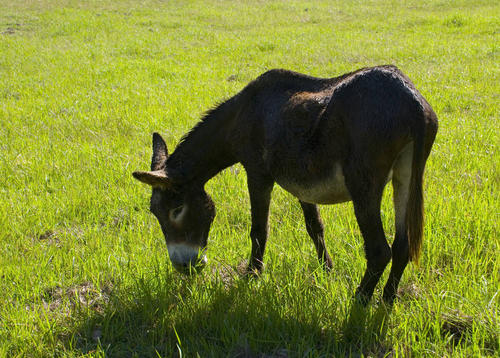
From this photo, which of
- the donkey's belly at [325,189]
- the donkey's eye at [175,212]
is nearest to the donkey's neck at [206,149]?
the donkey's eye at [175,212]

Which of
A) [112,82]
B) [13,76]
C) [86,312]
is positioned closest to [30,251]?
[86,312]

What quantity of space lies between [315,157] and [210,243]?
5.53 ft

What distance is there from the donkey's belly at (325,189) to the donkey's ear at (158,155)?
125 cm

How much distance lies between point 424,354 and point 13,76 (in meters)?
11.5

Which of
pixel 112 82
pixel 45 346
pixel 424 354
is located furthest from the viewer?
pixel 112 82

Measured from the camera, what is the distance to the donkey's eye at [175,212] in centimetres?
371

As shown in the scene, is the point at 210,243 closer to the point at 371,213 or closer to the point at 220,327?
the point at 220,327

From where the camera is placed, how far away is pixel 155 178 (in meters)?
3.38

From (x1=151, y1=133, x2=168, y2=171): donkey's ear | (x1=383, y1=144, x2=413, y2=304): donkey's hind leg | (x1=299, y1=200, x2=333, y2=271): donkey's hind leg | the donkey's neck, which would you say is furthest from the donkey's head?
(x1=383, y1=144, x2=413, y2=304): donkey's hind leg

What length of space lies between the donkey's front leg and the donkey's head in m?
0.42

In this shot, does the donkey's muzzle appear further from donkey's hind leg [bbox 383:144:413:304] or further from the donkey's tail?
the donkey's tail

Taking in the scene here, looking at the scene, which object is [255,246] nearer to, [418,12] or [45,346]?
[45,346]

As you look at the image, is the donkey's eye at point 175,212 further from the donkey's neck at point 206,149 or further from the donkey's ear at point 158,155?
the donkey's ear at point 158,155

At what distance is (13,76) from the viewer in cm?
1109
